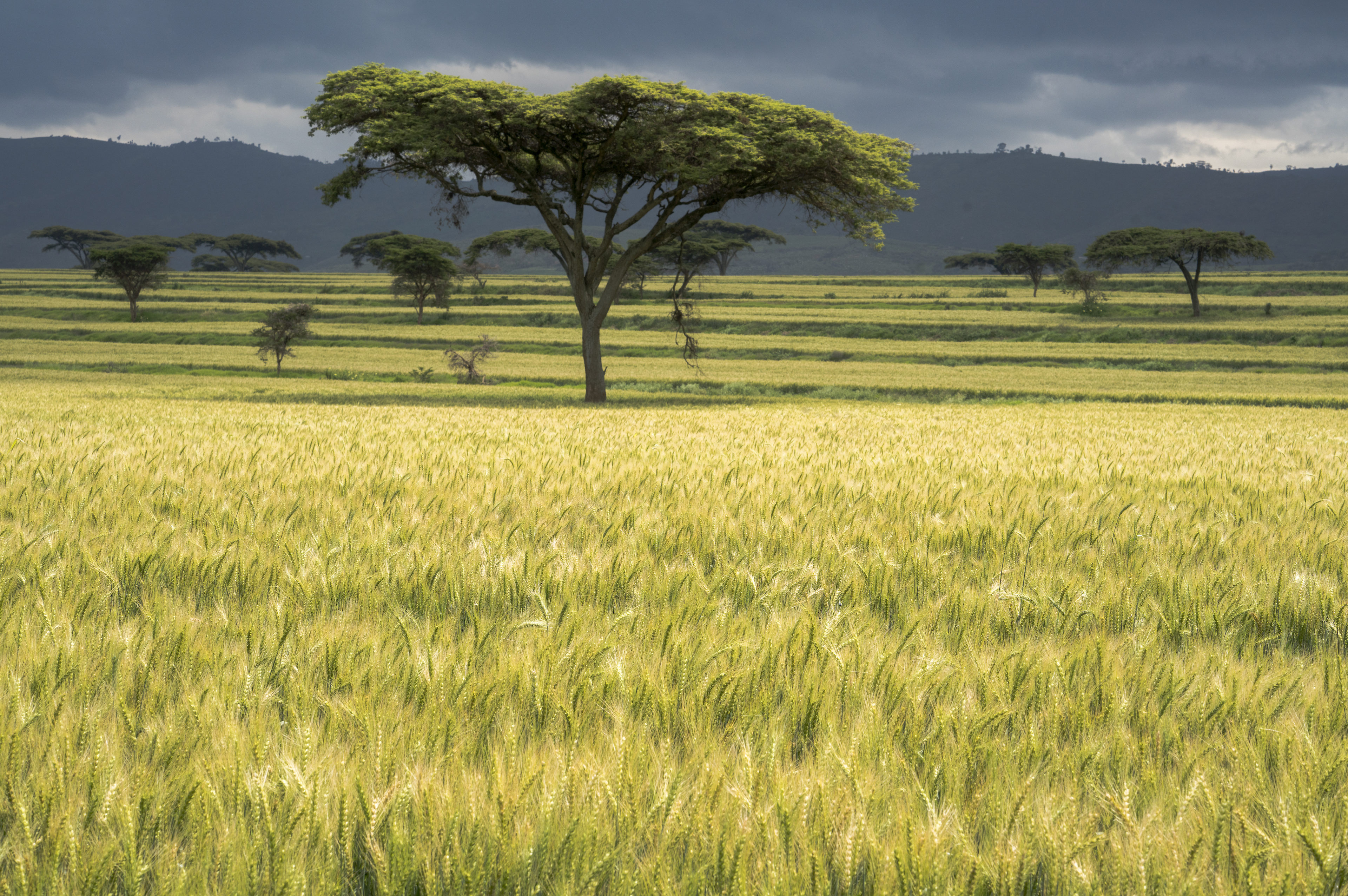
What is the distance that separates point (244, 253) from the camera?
5576 inches

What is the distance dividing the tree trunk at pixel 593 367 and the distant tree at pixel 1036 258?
78.9m

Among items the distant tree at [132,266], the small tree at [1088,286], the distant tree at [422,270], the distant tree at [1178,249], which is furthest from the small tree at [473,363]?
the distant tree at [1178,249]

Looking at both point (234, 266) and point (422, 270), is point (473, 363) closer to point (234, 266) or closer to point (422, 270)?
point (422, 270)

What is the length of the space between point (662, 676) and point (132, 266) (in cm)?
8481

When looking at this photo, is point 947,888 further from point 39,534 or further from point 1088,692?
point 39,534

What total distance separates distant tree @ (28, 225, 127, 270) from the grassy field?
143m

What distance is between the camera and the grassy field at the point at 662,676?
1505 millimetres

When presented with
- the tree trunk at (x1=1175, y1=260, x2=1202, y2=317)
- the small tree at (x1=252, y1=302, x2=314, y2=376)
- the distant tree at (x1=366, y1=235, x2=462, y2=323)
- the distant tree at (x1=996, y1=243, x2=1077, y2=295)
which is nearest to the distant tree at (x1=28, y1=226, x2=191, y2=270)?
the distant tree at (x1=366, y1=235, x2=462, y2=323)

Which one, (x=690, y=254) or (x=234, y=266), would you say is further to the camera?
(x=234, y=266)

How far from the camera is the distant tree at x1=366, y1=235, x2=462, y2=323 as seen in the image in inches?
2783

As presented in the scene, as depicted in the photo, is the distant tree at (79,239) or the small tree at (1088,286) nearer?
the small tree at (1088,286)

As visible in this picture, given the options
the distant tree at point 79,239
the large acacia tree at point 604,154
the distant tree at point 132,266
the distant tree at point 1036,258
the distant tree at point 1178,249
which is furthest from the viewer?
the distant tree at point 79,239

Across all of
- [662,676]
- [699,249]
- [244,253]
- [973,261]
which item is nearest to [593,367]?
[662,676]

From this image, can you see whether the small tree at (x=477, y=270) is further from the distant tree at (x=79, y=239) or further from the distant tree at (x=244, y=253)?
the distant tree at (x=79, y=239)
